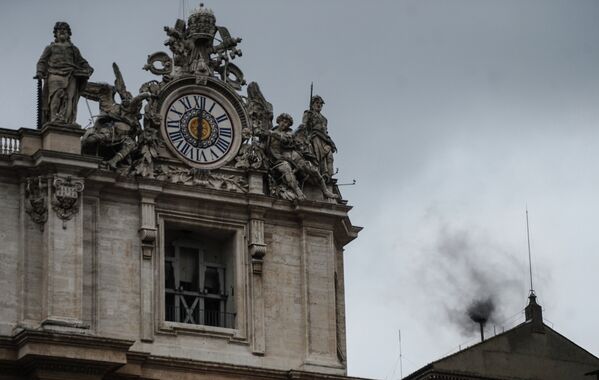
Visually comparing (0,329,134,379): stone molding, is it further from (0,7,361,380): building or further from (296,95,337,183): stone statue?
(296,95,337,183): stone statue

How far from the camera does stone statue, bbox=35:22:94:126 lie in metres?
54.5

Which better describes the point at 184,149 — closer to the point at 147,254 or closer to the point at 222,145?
the point at 222,145

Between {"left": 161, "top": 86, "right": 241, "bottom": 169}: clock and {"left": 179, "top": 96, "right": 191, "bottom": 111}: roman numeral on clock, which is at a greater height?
{"left": 179, "top": 96, "right": 191, "bottom": 111}: roman numeral on clock

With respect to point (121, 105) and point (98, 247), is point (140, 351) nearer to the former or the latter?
Answer: point (98, 247)

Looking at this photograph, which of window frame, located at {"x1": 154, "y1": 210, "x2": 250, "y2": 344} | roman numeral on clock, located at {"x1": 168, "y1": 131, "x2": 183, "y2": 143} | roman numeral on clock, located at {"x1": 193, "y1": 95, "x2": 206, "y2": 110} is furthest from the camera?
roman numeral on clock, located at {"x1": 193, "y1": 95, "x2": 206, "y2": 110}

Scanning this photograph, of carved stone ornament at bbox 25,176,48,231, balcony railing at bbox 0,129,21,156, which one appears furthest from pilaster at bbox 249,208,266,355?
balcony railing at bbox 0,129,21,156

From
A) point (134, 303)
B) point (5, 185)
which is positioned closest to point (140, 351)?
point (134, 303)

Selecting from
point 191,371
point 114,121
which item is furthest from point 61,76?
point 191,371

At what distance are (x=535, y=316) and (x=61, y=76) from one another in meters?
13.6

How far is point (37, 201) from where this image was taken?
53.4 meters

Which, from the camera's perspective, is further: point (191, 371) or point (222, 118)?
point (222, 118)

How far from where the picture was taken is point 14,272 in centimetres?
5300

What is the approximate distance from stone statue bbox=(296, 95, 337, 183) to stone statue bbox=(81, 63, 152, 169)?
4.26 meters

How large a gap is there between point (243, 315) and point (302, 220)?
2.86 meters
